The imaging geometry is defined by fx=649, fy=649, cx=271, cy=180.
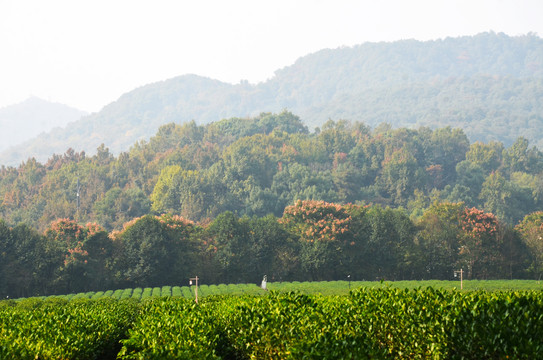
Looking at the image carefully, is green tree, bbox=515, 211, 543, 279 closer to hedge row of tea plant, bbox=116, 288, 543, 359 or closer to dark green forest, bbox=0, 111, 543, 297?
dark green forest, bbox=0, 111, 543, 297

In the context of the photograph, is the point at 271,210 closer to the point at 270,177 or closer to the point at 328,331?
Result: the point at 270,177

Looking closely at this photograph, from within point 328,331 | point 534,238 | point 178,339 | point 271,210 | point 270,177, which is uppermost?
point 270,177

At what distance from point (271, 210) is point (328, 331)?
102m

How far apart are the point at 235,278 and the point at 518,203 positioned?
6352cm

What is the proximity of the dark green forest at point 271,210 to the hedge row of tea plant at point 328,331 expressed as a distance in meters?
56.7

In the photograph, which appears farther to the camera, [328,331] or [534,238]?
[534,238]

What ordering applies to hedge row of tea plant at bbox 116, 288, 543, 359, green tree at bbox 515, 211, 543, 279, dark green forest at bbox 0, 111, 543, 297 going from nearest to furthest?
hedge row of tea plant at bbox 116, 288, 543, 359 < dark green forest at bbox 0, 111, 543, 297 < green tree at bbox 515, 211, 543, 279

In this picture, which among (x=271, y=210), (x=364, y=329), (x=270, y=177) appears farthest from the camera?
(x=270, y=177)

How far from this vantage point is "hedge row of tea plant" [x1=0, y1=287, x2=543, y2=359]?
14.0 m

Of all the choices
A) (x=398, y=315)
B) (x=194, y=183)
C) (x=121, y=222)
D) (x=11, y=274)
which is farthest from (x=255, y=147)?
(x=398, y=315)

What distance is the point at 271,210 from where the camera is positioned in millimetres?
117250

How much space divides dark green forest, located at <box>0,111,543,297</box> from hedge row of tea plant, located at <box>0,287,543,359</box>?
186 ft

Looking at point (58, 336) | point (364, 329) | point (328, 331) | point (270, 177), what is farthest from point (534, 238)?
point (58, 336)

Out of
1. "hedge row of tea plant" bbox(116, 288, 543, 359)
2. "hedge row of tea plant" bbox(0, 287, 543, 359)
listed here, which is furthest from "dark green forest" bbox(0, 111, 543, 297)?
"hedge row of tea plant" bbox(116, 288, 543, 359)
